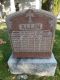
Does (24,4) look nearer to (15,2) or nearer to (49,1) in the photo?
(15,2)

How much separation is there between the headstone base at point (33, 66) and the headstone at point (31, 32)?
0.16m

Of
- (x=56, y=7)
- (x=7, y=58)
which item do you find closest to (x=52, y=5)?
(x=56, y=7)

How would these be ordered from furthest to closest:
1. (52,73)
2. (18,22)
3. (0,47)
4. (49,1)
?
(49,1) < (0,47) < (52,73) < (18,22)

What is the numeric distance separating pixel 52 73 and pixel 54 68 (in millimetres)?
170

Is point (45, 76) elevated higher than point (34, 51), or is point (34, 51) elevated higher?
point (34, 51)

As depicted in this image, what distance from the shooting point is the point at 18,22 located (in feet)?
16.9

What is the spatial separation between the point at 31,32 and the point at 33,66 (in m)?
0.90

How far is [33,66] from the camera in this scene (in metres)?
5.43

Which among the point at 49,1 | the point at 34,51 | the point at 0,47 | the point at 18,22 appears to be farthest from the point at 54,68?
the point at 49,1

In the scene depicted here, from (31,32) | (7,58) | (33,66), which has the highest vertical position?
(31,32)

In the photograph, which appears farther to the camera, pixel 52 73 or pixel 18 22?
pixel 52 73

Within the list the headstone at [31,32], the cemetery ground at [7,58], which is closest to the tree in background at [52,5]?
the cemetery ground at [7,58]

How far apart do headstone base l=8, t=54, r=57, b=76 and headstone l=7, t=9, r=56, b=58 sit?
0.52ft

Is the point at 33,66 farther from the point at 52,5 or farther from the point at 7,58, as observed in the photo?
the point at 52,5
